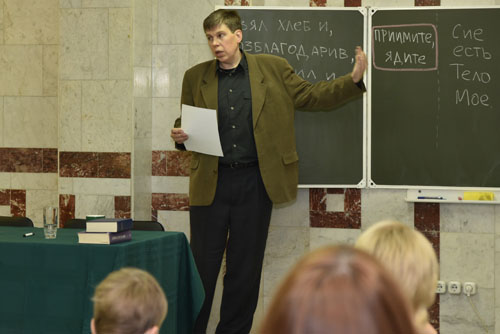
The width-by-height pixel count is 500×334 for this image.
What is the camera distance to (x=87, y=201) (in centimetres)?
451

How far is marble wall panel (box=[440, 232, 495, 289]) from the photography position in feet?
14.3

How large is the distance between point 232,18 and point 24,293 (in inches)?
79.7

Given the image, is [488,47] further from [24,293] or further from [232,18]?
[24,293]

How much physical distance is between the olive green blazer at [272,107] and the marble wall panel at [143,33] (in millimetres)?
572

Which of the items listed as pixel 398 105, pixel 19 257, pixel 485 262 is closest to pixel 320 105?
pixel 398 105

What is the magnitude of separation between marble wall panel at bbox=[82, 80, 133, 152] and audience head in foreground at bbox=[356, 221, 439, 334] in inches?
126

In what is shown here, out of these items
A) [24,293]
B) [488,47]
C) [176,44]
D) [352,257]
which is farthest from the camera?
[176,44]

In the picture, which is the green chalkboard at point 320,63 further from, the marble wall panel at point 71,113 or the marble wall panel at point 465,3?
the marble wall panel at point 71,113

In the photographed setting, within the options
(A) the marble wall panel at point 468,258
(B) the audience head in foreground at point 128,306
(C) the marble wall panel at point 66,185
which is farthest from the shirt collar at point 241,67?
(B) the audience head in foreground at point 128,306

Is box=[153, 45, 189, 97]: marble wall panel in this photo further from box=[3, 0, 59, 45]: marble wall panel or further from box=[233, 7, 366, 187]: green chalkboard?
box=[3, 0, 59, 45]: marble wall panel

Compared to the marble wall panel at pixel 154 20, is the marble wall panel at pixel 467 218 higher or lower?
lower

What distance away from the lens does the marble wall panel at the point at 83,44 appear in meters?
4.45

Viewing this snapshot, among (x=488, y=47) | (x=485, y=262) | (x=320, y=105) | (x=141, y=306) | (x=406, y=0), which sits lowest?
(x=485, y=262)

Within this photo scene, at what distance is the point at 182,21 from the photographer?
4.71 meters
